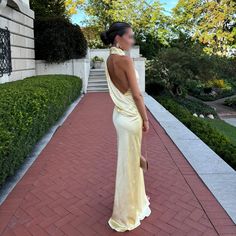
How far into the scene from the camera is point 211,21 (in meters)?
15.4

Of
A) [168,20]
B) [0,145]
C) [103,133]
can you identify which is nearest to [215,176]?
[0,145]

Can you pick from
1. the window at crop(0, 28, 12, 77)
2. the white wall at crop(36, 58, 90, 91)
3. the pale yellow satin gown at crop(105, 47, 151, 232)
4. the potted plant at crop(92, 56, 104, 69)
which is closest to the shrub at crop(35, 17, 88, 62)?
the white wall at crop(36, 58, 90, 91)

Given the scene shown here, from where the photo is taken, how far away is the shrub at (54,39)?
42.6 feet

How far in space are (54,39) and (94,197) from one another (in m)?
10.7

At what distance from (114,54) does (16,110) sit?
214cm

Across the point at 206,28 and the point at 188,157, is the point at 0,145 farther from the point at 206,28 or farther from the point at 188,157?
the point at 206,28

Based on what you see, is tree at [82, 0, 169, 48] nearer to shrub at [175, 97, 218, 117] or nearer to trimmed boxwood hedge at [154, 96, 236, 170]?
shrub at [175, 97, 218, 117]

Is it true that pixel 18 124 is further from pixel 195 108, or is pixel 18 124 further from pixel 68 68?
pixel 195 108

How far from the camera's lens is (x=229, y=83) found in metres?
22.4

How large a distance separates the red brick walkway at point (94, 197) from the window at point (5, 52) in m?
3.51

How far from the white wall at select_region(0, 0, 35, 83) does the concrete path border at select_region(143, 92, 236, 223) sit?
16.0ft

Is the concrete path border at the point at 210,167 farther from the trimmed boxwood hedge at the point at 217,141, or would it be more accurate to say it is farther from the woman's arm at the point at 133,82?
the woman's arm at the point at 133,82

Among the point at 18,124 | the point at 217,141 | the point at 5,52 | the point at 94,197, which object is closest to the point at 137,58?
the point at 5,52

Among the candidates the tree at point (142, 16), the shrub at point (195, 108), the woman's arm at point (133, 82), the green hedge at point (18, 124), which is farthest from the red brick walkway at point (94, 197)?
the tree at point (142, 16)
